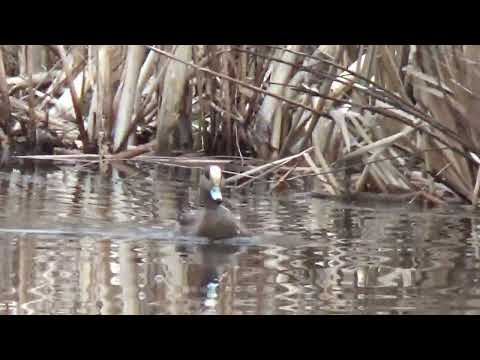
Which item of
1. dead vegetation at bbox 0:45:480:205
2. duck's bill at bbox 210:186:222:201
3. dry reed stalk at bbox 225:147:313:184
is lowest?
duck's bill at bbox 210:186:222:201

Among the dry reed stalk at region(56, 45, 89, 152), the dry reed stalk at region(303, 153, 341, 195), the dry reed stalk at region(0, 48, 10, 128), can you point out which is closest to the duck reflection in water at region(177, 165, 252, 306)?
the dry reed stalk at region(303, 153, 341, 195)

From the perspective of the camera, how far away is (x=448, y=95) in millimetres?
7559

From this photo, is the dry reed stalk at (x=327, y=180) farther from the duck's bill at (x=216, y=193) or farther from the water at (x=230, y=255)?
the duck's bill at (x=216, y=193)

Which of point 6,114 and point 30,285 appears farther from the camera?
→ point 6,114

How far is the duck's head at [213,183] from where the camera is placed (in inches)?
268

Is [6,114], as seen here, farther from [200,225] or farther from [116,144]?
[200,225]

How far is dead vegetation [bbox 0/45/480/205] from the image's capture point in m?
7.53

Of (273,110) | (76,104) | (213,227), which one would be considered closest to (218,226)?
(213,227)

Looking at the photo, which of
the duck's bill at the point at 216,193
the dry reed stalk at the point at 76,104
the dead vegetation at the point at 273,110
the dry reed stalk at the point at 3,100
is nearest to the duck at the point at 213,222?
the duck's bill at the point at 216,193

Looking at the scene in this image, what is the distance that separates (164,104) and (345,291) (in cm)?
566

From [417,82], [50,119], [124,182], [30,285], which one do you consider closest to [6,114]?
[50,119]

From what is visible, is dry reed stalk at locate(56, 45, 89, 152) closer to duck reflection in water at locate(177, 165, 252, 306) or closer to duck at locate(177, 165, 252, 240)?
duck reflection in water at locate(177, 165, 252, 306)

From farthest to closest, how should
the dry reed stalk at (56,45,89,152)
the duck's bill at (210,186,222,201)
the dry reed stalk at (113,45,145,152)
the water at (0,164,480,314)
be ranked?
the dry reed stalk at (56,45,89,152), the dry reed stalk at (113,45,145,152), the duck's bill at (210,186,222,201), the water at (0,164,480,314)

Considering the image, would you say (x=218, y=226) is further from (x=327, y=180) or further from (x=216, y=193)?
(x=327, y=180)
